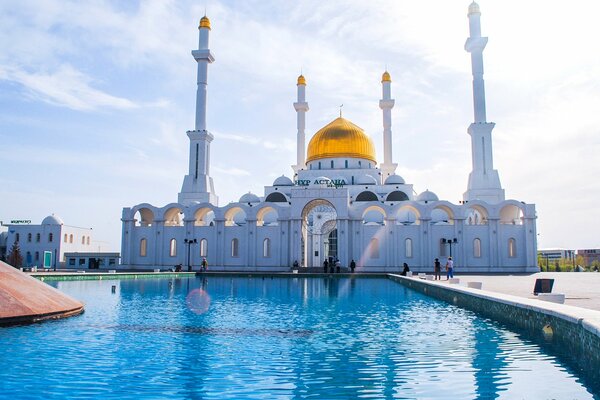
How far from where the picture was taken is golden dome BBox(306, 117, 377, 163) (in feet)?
152

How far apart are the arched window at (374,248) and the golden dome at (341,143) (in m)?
12.4

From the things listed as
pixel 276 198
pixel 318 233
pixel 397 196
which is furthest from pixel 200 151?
pixel 397 196

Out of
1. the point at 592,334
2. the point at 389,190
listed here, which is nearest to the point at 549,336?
the point at 592,334

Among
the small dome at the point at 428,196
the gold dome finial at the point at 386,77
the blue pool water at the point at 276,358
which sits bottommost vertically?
the blue pool water at the point at 276,358

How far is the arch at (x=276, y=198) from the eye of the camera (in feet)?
141

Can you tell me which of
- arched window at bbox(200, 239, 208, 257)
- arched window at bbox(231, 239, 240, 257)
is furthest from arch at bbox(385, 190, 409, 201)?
arched window at bbox(200, 239, 208, 257)

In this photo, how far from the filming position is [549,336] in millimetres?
7785

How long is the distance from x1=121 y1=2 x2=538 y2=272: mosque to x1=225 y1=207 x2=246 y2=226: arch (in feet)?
0.33

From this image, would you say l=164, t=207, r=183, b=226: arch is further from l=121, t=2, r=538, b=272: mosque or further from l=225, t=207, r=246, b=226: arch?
l=225, t=207, r=246, b=226: arch

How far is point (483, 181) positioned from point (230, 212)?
18145 mm

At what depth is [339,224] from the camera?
35094 millimetres

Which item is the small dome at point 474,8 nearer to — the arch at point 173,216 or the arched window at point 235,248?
the arched window at point 235,248

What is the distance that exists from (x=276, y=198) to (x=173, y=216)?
817cm

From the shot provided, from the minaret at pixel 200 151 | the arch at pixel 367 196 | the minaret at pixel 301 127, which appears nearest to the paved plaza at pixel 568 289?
the arch at pixel 367 196
